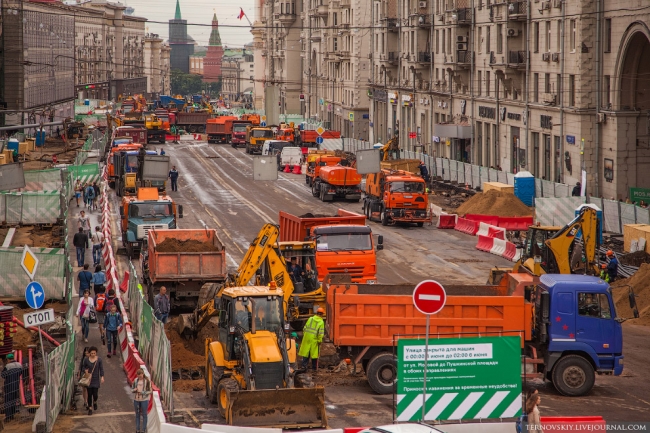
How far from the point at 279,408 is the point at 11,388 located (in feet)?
20.5

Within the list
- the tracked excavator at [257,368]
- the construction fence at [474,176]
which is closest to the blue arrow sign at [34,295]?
the tracked excavator at [257,368]

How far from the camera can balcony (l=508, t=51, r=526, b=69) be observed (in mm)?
65188

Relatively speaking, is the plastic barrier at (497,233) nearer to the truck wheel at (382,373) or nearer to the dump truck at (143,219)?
the dump truck at (143,219)

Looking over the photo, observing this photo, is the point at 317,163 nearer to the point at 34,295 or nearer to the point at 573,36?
the point at 573,36

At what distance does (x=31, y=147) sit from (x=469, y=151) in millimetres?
36736

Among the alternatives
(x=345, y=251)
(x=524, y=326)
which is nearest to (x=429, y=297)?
(x=524, y=326)

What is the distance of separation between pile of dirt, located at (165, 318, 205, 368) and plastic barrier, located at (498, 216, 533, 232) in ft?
82.6

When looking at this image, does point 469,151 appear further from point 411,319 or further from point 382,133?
point 411,319

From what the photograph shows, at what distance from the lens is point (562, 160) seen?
59.8 meters

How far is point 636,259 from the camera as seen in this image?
Result: 117 ft

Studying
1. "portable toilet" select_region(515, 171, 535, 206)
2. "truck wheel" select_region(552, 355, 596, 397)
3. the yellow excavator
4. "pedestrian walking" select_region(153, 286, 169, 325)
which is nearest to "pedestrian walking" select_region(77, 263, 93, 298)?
"pedestrian walking" select_region(153, 286, 169, 325)

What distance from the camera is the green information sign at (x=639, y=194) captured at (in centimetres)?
4997

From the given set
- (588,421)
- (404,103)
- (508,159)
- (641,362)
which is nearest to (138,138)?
(404,103)

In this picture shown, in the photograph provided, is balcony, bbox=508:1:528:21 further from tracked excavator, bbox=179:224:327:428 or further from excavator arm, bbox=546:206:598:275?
tracked excavator, bbox=179:224:327:428
